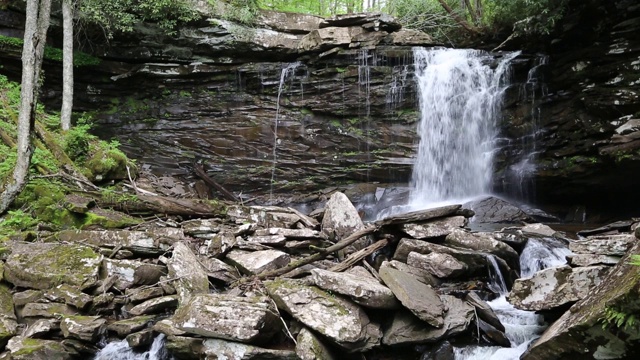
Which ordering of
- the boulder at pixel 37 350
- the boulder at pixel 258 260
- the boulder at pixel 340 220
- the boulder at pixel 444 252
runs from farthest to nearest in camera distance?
the boulder at pixel 340 220 < the boulder at pixel 258 260 < the boulder at pixel 444 252 < the boulder at pixel 37 350

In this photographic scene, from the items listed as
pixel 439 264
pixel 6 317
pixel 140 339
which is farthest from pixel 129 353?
pixel 439 264

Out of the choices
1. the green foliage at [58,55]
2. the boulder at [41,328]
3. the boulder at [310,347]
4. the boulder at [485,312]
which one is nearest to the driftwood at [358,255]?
the boulder at [310,347]

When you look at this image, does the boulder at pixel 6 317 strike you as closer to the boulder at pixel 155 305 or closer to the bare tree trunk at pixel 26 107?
the boulder at pixel 155 305

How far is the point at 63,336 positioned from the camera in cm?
511

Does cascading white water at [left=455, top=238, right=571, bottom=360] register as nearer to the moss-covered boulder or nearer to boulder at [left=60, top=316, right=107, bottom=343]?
boulder at [left=60, top=316, right=107, bottom=343]

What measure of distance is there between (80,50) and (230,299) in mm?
11805

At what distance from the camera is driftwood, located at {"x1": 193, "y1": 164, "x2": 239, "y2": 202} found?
44.0ft

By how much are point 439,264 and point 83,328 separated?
4826 millimetres

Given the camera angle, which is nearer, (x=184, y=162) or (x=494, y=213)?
(x=494, y=213)

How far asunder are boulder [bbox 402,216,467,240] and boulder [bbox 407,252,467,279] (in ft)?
2.17

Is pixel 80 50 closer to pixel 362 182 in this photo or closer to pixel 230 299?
pixel 362 182

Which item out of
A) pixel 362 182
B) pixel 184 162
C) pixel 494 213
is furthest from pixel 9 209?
pixel 494 213

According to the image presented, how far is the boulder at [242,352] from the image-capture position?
4.57 m

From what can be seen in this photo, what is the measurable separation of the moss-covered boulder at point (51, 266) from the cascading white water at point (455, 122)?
9.10 m
